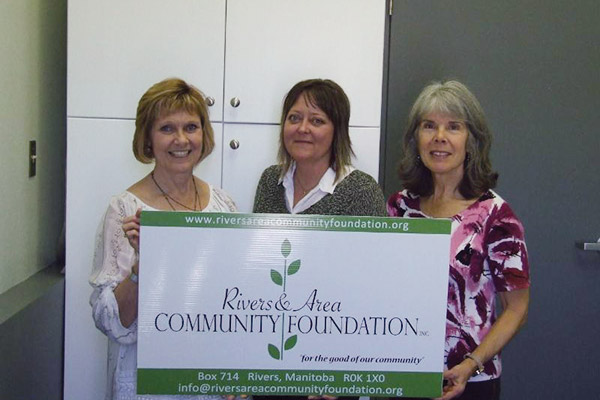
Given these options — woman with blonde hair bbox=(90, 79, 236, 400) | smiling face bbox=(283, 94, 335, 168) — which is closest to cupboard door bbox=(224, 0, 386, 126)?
smiling face bbox=(283, 94, 335, 168)

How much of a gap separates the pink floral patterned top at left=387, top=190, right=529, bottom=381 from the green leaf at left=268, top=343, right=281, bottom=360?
425mm

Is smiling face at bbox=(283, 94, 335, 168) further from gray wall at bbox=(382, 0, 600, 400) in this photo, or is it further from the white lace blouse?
gray wall at bbox=(382, 0, 600, 400)

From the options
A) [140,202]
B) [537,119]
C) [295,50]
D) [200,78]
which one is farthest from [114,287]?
[537,119]

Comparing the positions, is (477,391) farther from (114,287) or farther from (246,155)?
(246,155)

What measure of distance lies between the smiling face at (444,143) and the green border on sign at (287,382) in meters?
0.50

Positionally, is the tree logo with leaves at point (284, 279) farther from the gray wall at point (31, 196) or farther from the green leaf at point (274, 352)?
the gray wall at point (31, 196)

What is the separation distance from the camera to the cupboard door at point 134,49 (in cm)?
219

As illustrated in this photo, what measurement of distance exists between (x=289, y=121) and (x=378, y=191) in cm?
29

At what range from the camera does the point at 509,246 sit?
1602 mm

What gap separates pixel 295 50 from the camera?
7.40ft

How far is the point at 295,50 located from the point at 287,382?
1.18m

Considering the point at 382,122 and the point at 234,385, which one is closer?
the point at 234,385

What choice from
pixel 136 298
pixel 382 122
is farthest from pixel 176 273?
pixel 382 122

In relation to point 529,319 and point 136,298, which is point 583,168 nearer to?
point 529,319
